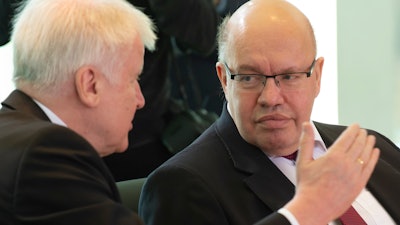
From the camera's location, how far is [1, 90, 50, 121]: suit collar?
1.46 m

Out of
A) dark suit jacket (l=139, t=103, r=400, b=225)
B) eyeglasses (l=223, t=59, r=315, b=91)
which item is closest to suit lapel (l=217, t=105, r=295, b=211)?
dark suit jacket (l=139, t=103, r=400, b=225)

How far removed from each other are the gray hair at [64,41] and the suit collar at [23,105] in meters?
0.03

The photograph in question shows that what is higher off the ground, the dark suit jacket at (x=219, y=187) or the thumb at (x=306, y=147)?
the thumb at (x=306, y=147)

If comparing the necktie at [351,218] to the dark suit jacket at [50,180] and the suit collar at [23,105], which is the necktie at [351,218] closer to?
the dark suit jacket at [50,180]

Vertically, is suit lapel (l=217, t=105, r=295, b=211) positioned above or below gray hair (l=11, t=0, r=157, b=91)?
below

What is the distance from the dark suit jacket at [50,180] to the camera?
4.15 feet

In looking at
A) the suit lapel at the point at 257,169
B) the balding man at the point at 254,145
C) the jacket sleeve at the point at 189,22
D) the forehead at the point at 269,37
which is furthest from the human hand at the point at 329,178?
the jacket sleeve at the point at 189,22

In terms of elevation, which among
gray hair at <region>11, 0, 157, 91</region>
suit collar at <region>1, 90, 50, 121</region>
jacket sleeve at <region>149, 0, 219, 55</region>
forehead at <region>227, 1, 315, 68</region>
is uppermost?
gray hair at <region>11, 0, 157, 91</region>

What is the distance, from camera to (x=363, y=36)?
3516 millimetres

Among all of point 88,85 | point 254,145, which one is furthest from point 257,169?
point 88,85

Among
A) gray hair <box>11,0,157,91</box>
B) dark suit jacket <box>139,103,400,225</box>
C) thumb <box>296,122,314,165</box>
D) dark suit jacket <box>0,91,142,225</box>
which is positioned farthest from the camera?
dark suit jacket <box>139,103,400,225</box>

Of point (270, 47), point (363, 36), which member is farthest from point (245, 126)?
point (363, 36)

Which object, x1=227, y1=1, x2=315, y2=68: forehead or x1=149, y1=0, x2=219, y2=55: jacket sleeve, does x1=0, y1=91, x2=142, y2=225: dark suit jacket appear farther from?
x1=149, y1=0, x2=219, y2=55: jacket sleeve

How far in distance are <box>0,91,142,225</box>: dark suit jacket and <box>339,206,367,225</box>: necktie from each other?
0.83 meters
